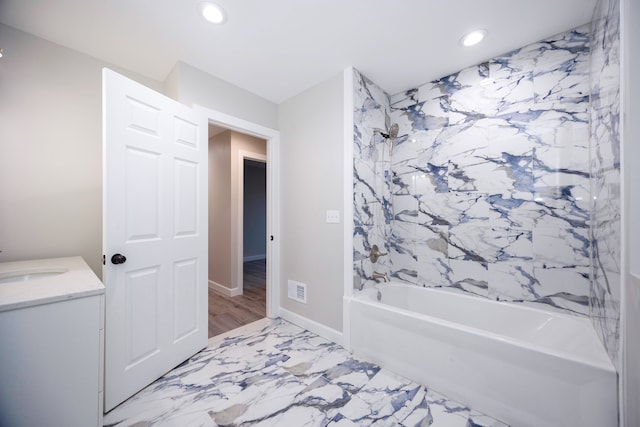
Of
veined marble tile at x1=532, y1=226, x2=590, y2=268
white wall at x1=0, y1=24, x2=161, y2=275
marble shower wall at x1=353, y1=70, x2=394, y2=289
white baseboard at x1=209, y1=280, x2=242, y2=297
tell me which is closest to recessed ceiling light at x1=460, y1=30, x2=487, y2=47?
marble shower wall at x1=353, y1=70, x2=394, y2=289

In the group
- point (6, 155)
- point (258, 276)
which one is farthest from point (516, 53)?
point (258, 276)

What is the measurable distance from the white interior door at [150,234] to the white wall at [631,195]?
2456 millimetres

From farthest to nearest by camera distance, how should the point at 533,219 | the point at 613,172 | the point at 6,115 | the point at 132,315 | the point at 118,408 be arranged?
1. the point at 533,219
2. the point at 6,115
3. the point at 132,315
4. the point at 118,408
5. the point at 613,172

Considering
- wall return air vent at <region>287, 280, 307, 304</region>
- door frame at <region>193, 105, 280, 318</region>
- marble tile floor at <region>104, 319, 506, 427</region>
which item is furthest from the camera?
door frame at <region>193, 105, 280, 318</region>

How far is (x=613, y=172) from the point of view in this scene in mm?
1117

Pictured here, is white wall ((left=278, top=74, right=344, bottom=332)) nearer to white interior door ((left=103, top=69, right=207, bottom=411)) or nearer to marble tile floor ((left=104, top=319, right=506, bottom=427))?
marble tile floor ((left=104, top=319, right=506, bottom=427))

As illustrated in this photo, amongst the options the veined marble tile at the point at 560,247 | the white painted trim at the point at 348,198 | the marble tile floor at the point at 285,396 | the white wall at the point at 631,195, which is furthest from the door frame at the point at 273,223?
the white wall at the point at 631,195

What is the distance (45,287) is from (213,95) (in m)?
1.85

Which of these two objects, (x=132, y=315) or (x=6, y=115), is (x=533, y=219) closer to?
(x=132, y=315)

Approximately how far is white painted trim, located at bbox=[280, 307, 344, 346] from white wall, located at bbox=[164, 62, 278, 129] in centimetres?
214

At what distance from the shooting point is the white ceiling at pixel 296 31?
1.48 metres

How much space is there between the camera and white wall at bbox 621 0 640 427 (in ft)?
2.96

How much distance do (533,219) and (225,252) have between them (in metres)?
3.51

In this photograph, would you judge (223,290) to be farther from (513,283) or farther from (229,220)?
(513,283)
